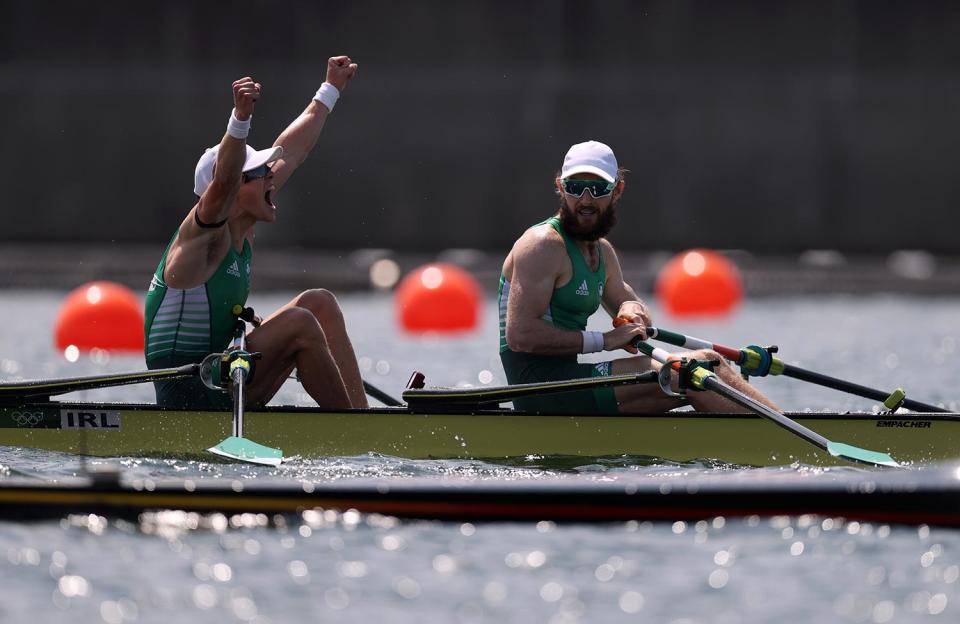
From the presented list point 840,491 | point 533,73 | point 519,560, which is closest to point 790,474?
point 840,491

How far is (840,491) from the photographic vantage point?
6.93m

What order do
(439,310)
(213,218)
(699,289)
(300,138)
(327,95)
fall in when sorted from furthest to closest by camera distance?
1. (699,289)
2. (439,310)
3. (327,95)
4. (300,138)
5. (213,218)

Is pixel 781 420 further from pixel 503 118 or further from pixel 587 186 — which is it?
pixel 503 118

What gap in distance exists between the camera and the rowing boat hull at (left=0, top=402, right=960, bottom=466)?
8344mm

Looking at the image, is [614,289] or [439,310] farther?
[439,310]

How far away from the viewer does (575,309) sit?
343 inches

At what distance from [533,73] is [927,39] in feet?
16.8

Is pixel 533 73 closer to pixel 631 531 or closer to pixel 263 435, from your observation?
pixel 263 435

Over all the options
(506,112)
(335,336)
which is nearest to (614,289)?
(335,336)

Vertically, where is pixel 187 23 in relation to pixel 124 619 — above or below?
above

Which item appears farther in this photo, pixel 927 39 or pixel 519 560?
pixel 927 39

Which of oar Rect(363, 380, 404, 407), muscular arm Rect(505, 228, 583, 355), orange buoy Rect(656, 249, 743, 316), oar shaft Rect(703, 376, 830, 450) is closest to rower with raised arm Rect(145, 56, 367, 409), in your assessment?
oar Rect(363, 380, 404, 407)

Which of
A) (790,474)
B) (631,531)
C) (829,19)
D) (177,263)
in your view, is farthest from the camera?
(829,19)

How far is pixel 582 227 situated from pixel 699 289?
388 inches
